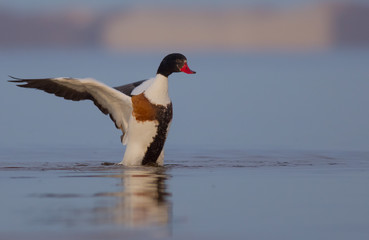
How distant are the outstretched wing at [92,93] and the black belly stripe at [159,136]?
0.48m

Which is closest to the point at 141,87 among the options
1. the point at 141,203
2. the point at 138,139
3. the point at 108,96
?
the point at 108,96

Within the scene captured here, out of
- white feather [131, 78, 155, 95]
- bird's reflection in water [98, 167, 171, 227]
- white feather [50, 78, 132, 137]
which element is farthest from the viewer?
white feather [131, 78, 155, 95]

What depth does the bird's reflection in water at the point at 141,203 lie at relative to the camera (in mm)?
8070

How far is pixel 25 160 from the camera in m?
14.0

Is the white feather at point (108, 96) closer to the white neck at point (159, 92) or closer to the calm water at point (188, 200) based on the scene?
the white neck at point (159, 92)

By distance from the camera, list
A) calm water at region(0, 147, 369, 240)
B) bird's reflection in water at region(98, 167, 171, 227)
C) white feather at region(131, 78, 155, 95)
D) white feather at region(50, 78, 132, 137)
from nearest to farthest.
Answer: calm water at region(0, 147, 369, 240) < bird's reflection in water at region(98, 167, 171, 227) < white feather at region(50, 78, 132, 137) < white feather at region(131, 78, 155, 95)

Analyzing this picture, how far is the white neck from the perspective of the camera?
12.6 meters

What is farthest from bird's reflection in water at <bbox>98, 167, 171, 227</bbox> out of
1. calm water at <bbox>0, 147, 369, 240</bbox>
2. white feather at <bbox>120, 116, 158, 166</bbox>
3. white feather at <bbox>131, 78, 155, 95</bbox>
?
white feather at <bbox>131, 78, 155, 95</bbox>

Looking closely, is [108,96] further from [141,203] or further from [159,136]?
[141,203]

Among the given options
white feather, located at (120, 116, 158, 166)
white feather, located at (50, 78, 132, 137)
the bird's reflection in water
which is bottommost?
the bird's reflection in water

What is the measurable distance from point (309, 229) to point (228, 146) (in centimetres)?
891

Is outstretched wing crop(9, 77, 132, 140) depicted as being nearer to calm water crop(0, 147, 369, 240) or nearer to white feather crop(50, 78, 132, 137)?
white feather crop(50, 78, 132, 137)

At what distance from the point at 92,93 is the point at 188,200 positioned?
424 cm

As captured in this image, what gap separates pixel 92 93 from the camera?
42.9 feet
